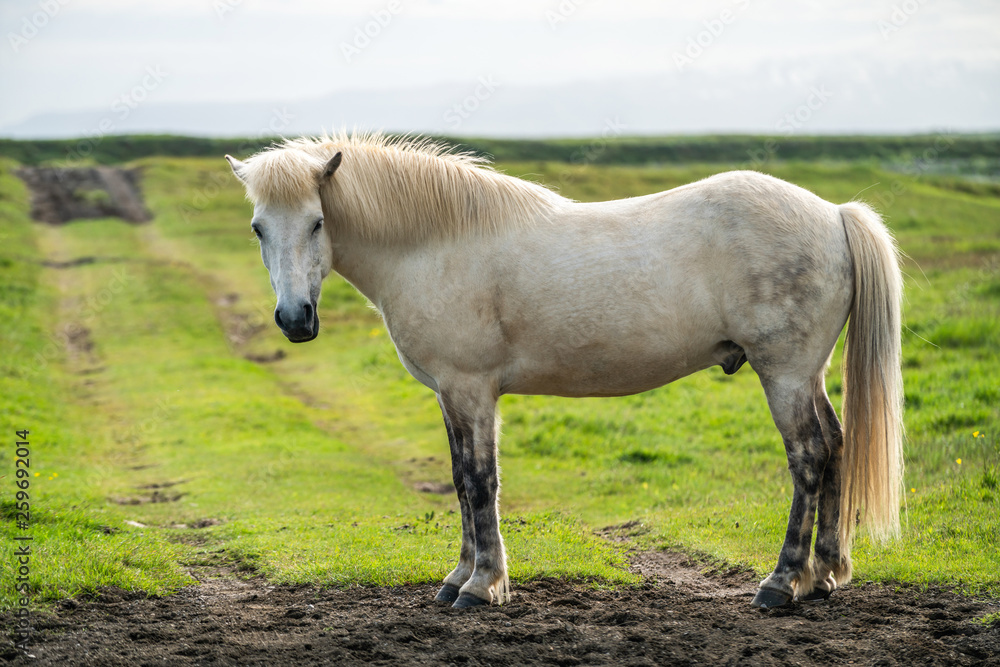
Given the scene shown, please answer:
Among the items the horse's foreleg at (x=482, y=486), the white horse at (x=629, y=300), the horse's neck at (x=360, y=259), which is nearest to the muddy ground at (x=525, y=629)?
the horse's foreleg at (x=482, y=486)

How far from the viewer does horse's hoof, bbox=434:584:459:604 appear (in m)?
5.43

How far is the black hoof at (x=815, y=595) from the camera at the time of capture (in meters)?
→ 5.24

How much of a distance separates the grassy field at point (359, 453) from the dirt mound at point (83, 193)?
13.1 m

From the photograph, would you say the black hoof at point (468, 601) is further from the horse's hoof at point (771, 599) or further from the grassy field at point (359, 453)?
the horse's hoof at point (771, 599)

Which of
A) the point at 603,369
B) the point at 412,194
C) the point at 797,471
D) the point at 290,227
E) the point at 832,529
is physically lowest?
the point at 832,529

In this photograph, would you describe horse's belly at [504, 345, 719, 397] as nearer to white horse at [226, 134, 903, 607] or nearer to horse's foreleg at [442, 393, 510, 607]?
white horse at [226, 134, 903, 607]

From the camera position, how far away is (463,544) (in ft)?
18.7

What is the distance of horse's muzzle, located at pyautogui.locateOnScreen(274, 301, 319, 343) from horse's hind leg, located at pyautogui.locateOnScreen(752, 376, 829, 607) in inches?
115

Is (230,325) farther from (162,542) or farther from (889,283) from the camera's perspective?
(889,283)

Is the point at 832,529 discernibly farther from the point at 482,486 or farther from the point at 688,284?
the point at 482,486

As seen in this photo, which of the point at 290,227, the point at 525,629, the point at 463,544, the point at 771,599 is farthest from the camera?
the point at 463,544

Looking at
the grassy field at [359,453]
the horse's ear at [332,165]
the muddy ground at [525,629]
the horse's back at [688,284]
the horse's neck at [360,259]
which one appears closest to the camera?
the muddy ground at [525,629]

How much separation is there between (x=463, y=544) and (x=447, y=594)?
1.27 feet

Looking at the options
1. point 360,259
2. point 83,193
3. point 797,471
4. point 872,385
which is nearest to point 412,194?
point 360,259
